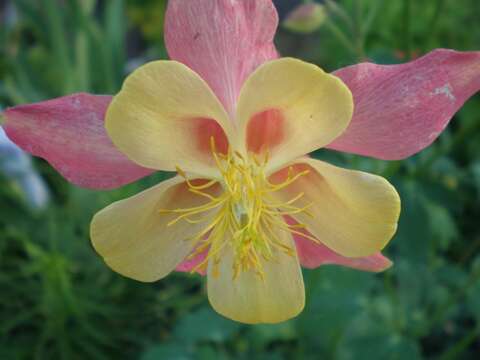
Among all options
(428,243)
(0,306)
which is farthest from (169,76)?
(0,306)

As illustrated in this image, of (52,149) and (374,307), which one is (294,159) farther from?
(374,307)

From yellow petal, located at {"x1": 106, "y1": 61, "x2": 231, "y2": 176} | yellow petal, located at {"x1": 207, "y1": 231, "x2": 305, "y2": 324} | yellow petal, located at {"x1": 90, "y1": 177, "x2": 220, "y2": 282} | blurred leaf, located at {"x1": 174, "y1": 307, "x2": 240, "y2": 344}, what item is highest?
yellow petal, located at {"x1": 106, "y1": 61, "x2": 231, "y2": 176}

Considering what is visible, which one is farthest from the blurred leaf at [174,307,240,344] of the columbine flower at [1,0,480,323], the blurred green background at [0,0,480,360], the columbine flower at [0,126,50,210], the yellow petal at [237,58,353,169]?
the columbine flower at [0,126,50,210]

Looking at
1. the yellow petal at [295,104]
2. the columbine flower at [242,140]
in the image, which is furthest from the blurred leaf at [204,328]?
the yellow petal at [295,104]

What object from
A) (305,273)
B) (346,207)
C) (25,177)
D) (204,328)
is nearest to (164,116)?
(346,207)

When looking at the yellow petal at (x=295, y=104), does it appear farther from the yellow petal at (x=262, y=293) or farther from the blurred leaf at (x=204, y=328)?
the blurred leaf at (x=204, y=328)

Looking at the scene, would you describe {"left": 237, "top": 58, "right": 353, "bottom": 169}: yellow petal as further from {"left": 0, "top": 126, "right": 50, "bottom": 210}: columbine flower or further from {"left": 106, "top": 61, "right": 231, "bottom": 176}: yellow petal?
{"left": 0, "top": 126, "right": 50, "bottom": 210}: columbine flower
